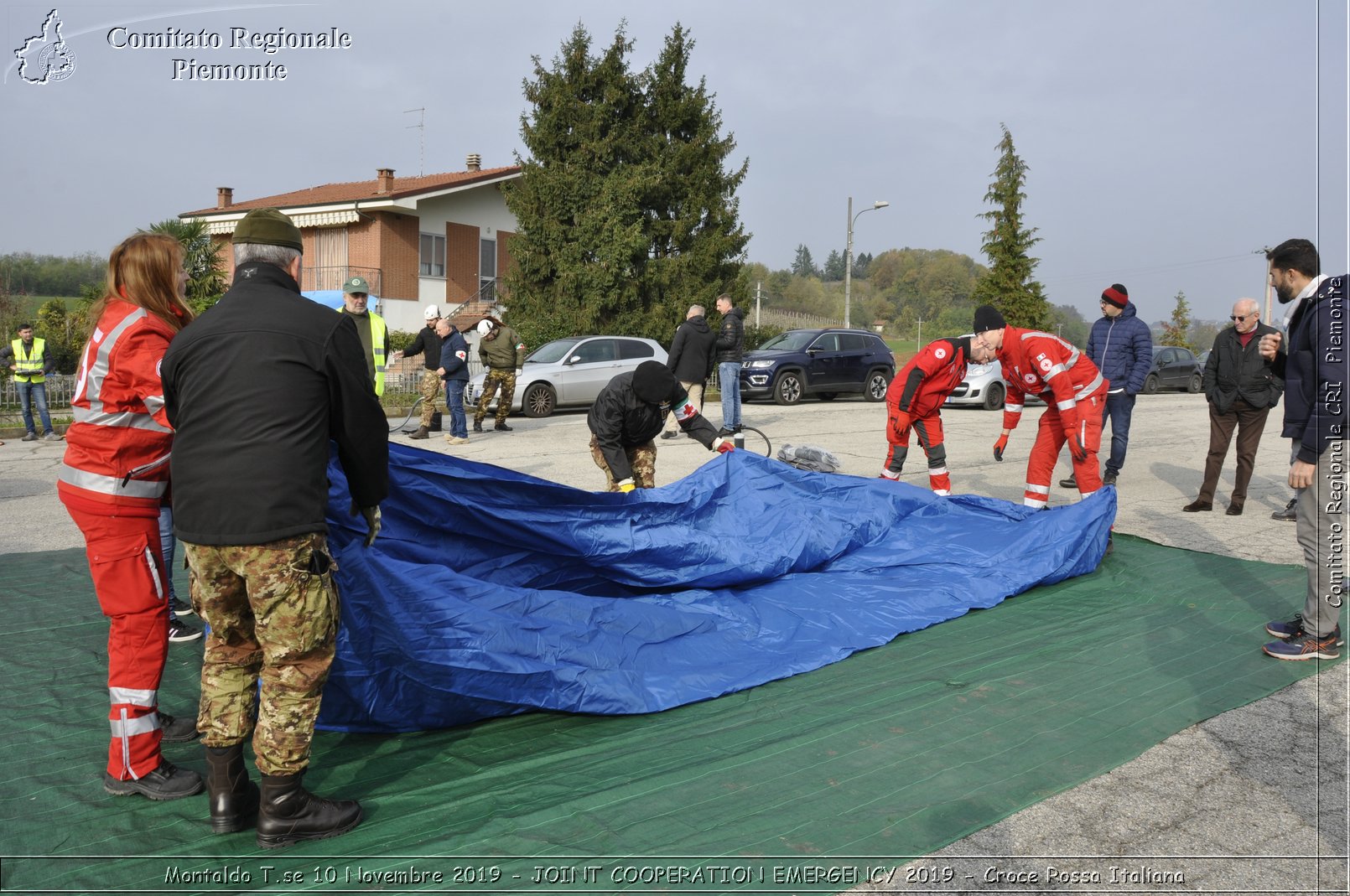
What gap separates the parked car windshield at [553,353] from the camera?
17484mm

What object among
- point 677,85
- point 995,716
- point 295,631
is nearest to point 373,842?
point 295,631

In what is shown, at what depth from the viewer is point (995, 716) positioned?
3979mm

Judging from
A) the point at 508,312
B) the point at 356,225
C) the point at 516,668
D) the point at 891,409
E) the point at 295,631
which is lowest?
the point at 516,668

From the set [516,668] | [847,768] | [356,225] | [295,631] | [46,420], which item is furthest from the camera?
[356,225]

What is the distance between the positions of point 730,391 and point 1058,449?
22.8 ft

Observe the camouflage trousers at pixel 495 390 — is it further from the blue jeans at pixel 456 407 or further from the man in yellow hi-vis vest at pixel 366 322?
the man in yellow hi-vis vest at pixel 366 322

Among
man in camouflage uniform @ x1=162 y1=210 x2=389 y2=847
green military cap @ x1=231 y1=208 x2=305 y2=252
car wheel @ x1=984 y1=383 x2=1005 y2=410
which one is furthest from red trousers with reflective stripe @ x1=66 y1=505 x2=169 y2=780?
car wheel @ x1=984 y1=383 x2=1005 y2=410

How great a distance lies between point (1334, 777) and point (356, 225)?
2931cm

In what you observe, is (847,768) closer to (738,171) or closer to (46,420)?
(46,420)

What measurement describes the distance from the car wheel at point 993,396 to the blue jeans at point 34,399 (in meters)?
17.1

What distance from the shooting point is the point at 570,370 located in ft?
57.2

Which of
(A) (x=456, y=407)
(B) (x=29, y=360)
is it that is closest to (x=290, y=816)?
(A) (x=456, y=407)

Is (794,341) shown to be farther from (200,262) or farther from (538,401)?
(200,262)

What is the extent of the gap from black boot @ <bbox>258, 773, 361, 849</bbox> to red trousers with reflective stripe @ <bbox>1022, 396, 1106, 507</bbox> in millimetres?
5798
